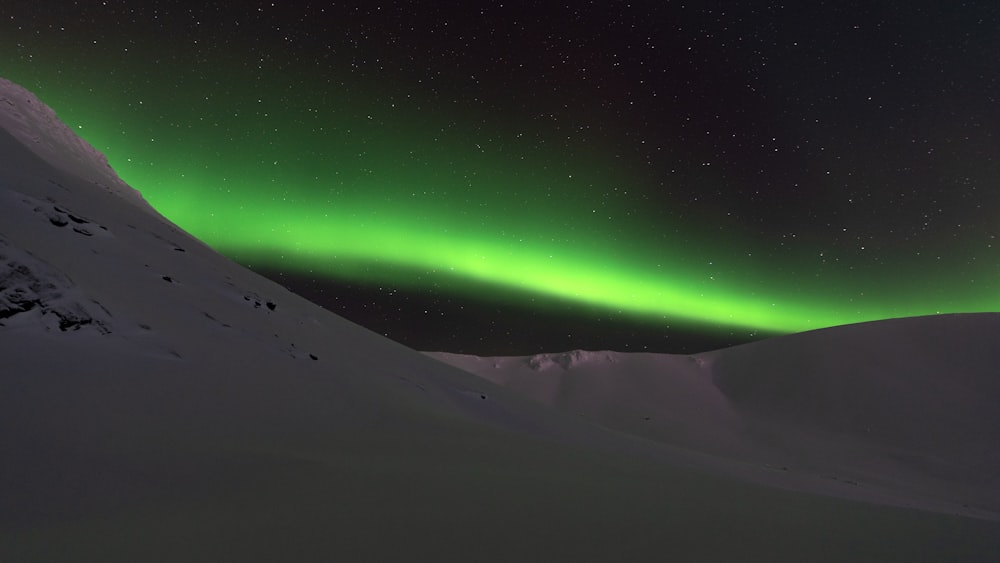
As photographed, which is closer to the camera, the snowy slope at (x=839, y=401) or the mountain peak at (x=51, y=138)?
the mountain peak at (x=51, y=138)

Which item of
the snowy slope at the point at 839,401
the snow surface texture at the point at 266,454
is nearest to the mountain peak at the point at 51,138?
the snow surface texture at the point at 266,454

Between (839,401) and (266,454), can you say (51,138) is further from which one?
(839,401)

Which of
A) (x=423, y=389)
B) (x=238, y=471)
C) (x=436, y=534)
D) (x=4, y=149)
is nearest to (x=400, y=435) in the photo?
(x=238, y=471)

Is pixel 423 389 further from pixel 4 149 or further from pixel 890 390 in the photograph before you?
pixel 890 390

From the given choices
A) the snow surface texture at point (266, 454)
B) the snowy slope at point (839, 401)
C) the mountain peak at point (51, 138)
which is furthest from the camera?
the snowy slope at point (839, 401)

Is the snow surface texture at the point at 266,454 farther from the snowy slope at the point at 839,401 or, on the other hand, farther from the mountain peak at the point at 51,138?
the snowy slope at the point at 839,401

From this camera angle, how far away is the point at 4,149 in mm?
7793

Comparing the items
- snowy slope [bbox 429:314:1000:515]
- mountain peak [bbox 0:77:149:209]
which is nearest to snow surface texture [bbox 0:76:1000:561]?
mountain peak [bbox 0:77:149:209]

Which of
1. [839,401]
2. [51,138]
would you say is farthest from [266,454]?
[839,401]

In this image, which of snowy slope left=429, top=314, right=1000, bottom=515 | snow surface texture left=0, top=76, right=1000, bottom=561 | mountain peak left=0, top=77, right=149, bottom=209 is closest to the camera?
snow surface texture left=0, top=76, right=1000, bottom=561

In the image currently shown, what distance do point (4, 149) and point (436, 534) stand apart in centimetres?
985

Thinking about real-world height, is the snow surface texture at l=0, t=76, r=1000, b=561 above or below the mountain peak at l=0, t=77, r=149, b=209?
below

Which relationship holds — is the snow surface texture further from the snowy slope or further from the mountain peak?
the snowy slope

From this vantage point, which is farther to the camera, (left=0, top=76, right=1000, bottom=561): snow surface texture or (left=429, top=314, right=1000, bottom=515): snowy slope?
(left=429, top=314, right=1000, bottom=515): snowy slope
